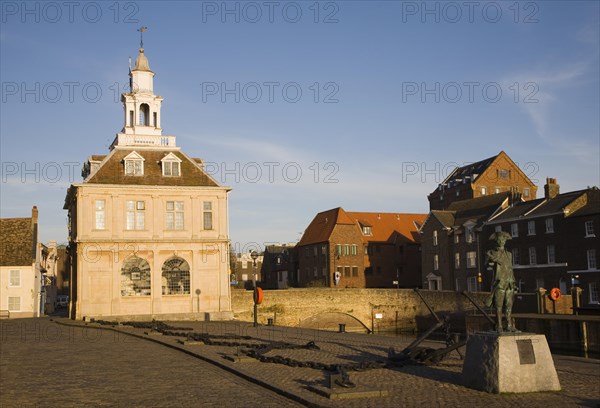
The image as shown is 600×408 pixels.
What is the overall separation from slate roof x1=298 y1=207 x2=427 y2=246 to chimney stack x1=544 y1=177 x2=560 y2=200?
27570mm

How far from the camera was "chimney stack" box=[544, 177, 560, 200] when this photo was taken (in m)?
67.2

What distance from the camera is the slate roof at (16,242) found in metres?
57.2

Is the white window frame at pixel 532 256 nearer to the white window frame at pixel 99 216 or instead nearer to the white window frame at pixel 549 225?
the white window frame at pixel 549 225

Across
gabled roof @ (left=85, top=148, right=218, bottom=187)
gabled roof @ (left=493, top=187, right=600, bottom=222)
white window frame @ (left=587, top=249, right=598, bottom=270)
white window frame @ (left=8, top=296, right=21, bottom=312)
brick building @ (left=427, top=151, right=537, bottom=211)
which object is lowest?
white window frame @ (left=8, top=296, right=21, bottom=312)

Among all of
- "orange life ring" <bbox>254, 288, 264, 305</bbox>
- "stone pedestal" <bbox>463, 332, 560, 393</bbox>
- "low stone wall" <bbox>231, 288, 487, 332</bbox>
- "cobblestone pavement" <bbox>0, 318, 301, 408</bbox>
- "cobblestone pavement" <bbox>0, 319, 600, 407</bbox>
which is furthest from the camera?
"low stone wall" <bbox>231, 288, 487, 332</bbox>

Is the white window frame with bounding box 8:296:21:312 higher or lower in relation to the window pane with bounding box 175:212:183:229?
lower

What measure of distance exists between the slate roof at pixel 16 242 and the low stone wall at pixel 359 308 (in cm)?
2101

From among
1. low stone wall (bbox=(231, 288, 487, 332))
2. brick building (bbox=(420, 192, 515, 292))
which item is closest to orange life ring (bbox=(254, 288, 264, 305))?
low stone wall (bbox=(231, 288, 487, 332))

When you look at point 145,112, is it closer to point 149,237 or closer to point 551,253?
point 149,237

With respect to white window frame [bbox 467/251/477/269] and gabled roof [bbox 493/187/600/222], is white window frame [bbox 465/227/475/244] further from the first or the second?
gabled roof [bbox 493/187/600/222]

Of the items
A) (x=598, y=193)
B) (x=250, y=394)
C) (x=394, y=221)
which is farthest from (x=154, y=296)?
(x=394, y=221)

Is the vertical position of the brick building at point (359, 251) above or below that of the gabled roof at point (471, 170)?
below

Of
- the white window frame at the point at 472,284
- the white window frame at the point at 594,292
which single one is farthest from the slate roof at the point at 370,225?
the white window frame at the point at 594,292

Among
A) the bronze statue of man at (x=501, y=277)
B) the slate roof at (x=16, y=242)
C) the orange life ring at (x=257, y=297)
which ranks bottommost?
the orange life ring at (x=257, y=297)
